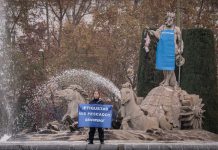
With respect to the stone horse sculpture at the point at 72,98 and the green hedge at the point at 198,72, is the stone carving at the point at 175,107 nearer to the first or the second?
the stone horse sculpture at the point at 72,98

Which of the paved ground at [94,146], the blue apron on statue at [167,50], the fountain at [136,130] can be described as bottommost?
the paved ground at [94,146]

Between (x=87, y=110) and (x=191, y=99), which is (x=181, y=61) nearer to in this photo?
(x=191, y=99)

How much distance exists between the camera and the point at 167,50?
2984cm

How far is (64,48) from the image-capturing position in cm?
5447

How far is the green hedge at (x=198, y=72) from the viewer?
35094mm

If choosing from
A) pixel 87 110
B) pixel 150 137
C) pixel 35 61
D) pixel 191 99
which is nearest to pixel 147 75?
pixel 191 99

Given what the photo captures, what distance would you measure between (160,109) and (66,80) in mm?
9388

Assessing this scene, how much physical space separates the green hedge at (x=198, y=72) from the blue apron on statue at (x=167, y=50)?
16.4 feet

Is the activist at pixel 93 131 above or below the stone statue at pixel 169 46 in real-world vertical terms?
below

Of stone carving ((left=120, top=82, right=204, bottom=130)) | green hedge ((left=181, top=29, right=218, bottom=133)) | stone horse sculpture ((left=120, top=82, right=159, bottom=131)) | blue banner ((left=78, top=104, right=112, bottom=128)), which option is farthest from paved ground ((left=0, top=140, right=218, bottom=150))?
green hedge ((left=181, top=29, right=218, bottom=133))

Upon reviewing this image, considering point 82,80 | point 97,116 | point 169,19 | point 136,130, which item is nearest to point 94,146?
point 97,116

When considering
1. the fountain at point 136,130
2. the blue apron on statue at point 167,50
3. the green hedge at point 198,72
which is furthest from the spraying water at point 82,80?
the blue apron on statue at point 167,50

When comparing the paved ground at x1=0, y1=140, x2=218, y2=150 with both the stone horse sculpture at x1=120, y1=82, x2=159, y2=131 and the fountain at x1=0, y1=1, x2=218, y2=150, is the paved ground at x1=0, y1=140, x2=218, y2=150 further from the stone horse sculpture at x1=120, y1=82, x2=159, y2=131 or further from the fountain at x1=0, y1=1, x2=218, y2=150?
the stone horse sculpture at x1=120, y1=82, x2=159, y2=131

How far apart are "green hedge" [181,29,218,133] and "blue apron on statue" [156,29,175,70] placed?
5.56m
